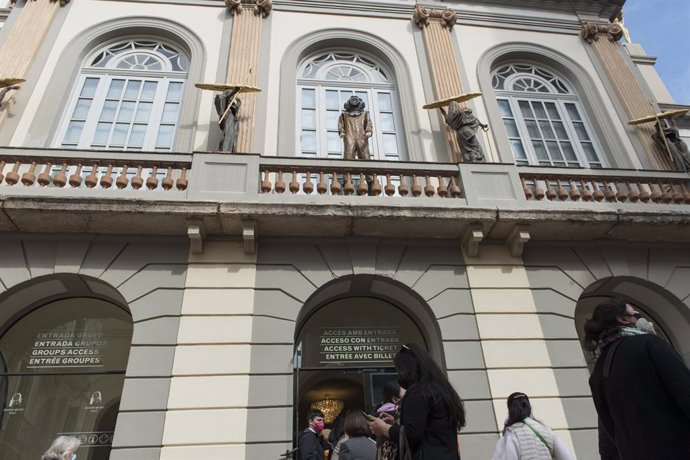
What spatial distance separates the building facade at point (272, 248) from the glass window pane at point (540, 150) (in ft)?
0.19

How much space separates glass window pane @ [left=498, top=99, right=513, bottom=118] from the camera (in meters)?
10.8

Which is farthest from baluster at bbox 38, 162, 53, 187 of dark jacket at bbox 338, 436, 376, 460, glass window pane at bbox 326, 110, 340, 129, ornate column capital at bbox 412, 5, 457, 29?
ornate column capital at bbox 412, 5, 457, 29

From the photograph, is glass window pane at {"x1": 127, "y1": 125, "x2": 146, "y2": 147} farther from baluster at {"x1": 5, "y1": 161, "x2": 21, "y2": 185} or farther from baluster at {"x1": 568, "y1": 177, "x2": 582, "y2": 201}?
baluster at {"x1": 568, "y1": 177, "x2": 582, "y2": 201}

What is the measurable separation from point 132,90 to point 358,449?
8614 millimetres

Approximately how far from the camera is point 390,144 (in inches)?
389

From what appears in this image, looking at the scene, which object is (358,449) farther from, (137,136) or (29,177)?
(137,136)

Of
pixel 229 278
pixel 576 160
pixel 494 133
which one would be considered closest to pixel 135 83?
pixel 229 278

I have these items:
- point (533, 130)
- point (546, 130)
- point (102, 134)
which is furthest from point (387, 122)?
point (102, 134)

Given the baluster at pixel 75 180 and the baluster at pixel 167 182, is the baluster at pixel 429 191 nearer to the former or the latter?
the baluster at pixel 167 182

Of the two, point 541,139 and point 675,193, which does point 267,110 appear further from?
point 675,193

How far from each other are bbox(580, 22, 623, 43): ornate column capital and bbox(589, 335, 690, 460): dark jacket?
11471 mm

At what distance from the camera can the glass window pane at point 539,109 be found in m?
10.9

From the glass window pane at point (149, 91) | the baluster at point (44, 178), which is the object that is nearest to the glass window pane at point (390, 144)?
the glass window pane at point (149, 91)

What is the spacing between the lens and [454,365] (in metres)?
6.93
